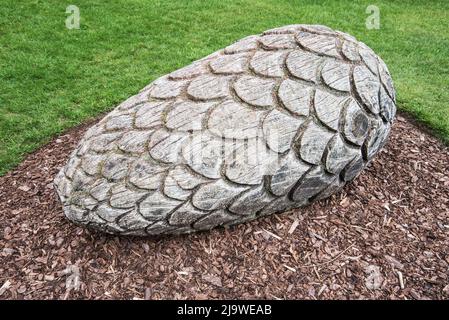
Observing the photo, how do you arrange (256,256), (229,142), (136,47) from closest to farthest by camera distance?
(229,142) → (256,256) → (136,47)

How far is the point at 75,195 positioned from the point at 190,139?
0.68m

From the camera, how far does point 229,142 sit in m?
2.38

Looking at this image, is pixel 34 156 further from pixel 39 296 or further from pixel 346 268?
pixel 346 268

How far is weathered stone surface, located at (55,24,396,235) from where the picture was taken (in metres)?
2.37

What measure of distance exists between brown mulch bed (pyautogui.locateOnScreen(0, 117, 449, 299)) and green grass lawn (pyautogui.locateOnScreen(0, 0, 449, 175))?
1124 millimetres

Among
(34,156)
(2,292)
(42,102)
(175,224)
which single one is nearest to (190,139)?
(175,224)

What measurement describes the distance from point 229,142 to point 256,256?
69 centimetres

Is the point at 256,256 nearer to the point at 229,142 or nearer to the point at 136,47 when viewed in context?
the point at 229,142

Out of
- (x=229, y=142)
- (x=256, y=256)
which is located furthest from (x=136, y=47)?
(x=256, y=256)

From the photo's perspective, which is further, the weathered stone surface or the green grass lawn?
the green grass lawn

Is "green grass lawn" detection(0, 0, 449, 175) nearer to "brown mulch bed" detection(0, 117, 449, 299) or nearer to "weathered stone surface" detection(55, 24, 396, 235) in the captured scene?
"brown mulch bed" detection(0, 117, 449, 299)

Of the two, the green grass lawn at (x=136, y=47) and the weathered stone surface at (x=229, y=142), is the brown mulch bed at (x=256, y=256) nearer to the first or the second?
the weathered stone surface at (x=229, y=142)

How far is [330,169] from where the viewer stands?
2586 millimetres

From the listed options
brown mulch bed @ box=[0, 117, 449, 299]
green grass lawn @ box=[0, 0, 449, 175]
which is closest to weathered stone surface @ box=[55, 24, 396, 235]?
brown mulch bed @ box=[0, 117, 449, 299]
